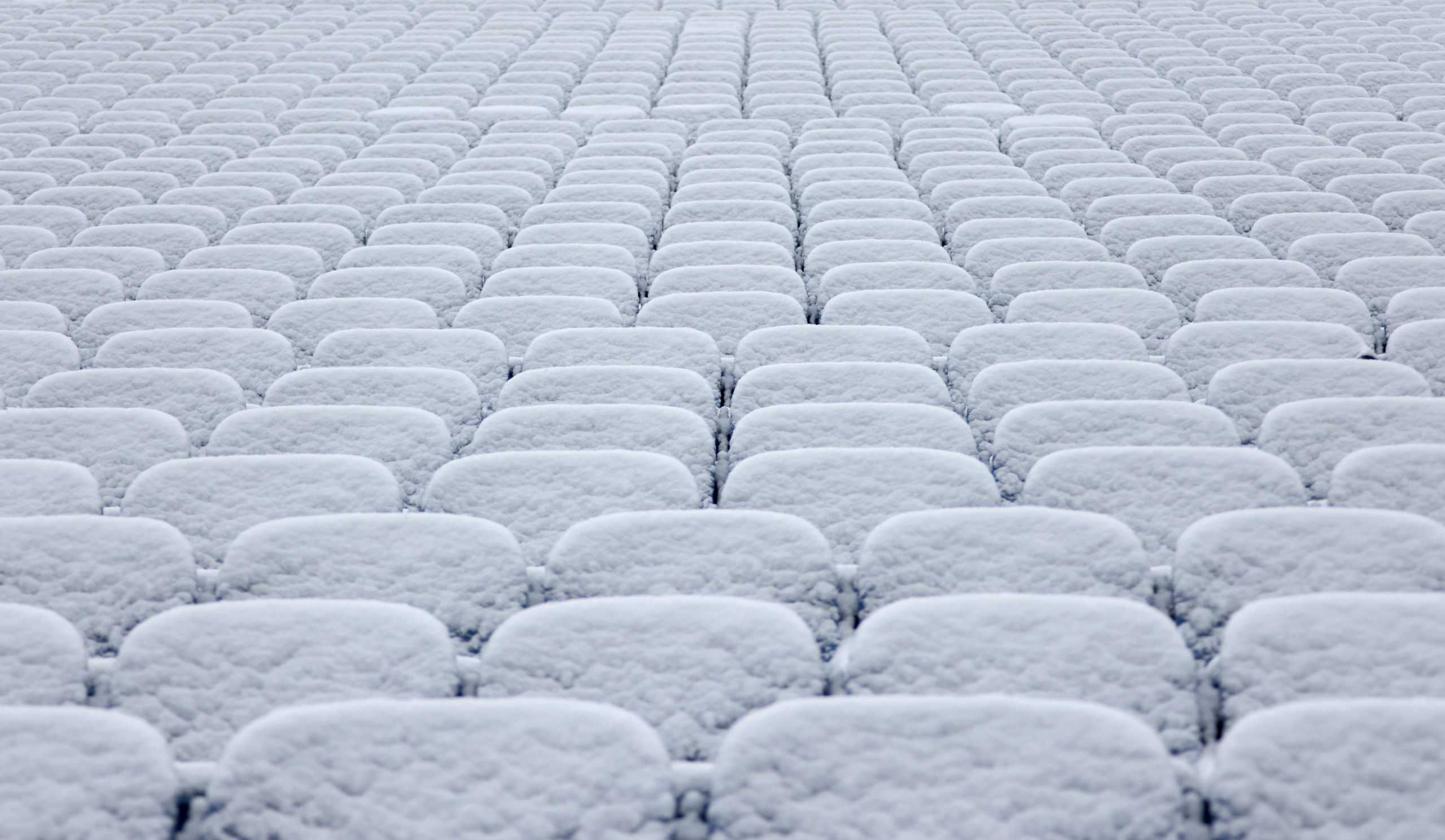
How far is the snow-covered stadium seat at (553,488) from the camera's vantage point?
2.54 ft

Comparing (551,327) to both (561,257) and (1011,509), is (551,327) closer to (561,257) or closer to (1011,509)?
(561,257)

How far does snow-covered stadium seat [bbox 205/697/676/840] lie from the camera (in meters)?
0.47

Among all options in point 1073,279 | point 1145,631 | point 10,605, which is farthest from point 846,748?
point 1073,279

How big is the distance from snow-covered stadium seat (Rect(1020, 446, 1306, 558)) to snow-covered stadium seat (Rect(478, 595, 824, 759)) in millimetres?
285

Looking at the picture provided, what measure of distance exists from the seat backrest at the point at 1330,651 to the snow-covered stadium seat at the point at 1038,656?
27 mm

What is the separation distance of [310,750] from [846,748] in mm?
266

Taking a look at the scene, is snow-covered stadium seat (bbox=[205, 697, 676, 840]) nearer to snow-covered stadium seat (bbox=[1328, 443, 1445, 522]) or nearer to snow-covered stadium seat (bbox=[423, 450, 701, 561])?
Result: snow-covered stadium seat (bbox=[423, 450, 701, 561])

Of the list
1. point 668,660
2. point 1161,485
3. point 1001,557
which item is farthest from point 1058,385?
point 668,660

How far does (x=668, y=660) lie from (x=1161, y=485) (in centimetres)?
43

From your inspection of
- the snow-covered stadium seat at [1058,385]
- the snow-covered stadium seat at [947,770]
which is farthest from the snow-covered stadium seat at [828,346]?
the snow-covered stadium seat at [947,770]

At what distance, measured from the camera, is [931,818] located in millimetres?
458

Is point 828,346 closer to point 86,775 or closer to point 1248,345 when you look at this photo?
point 1248,345

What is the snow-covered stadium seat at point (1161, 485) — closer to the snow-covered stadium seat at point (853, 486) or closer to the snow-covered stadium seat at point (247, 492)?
the snow-covered stadium seat at point (853, 486)

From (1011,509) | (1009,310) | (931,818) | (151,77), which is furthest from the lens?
(151,77)
